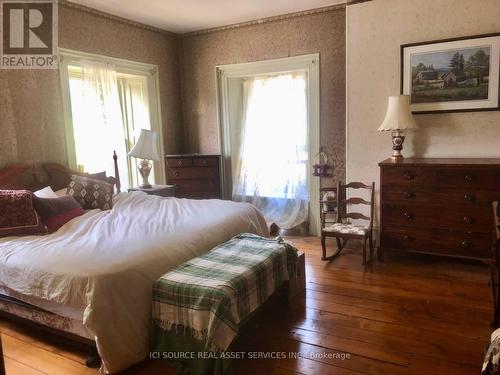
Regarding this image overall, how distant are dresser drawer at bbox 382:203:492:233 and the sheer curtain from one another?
1.40m

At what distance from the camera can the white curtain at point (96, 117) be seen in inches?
158

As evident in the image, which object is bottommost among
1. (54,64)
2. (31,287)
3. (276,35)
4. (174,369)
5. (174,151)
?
(174,369)

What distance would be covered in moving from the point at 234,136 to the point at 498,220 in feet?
11.4

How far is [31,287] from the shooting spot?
2193 millimetres

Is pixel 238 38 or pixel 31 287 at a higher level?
pixel 238 38

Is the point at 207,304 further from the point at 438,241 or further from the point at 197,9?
the point at 197,9

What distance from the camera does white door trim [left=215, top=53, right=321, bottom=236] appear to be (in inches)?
176

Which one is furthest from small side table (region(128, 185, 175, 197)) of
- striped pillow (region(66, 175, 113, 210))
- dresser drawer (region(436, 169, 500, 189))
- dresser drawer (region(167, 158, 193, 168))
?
dresser drawer (region(436, 169, 500, 189))

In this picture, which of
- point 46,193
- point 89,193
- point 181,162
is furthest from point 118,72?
point 46,193

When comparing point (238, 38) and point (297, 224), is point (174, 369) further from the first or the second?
point (238, 38)

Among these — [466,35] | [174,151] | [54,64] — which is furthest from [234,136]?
[466,35]

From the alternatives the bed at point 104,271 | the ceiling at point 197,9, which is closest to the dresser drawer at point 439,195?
the bed at point 104,271

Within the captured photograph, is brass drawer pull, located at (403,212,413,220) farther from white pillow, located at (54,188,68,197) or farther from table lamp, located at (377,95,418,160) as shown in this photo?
white pillow, located at (54,188,68,197)

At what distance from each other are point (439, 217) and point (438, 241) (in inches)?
8.4
